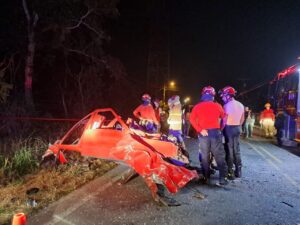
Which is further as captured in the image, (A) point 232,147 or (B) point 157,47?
(B) point 157,47

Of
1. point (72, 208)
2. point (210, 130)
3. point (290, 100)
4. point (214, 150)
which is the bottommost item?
point (72, 208)

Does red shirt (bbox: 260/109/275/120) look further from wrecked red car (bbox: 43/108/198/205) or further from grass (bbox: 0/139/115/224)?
wrecked red car (bbox: 43/108/198/205)

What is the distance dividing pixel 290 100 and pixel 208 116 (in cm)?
A: 816

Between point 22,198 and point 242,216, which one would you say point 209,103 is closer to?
point 242,216

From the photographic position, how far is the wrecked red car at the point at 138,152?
5.68m

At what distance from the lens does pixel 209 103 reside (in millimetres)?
7281

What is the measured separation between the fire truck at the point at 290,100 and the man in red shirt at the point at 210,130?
22.4 ft

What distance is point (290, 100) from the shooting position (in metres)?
14.1

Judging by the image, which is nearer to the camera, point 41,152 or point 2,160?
point 2,160

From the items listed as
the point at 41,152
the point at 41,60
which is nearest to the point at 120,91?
the point at 41,60

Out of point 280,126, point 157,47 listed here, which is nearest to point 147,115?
point 280,126

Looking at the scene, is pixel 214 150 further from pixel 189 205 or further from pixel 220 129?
pixel 189 205

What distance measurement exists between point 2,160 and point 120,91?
21.8 meters

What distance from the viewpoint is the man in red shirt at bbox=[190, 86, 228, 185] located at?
7.18 m
